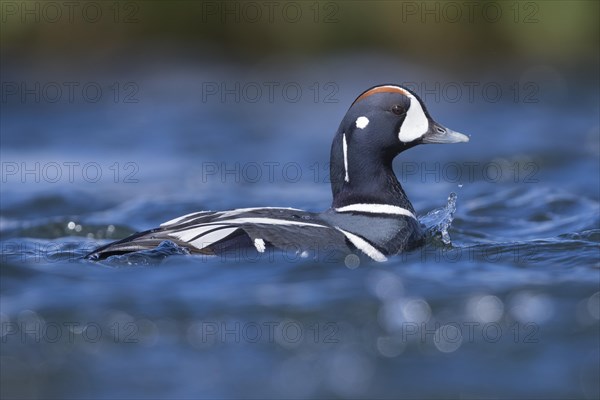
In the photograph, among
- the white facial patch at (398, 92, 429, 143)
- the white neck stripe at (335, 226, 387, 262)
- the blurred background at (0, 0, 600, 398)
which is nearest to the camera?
the blurred background at (0, 0, 600, 398)

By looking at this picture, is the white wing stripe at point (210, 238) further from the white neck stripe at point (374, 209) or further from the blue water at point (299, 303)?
the white neck stripe at point (374, 209)

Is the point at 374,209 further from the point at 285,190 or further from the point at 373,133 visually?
the point at 285,190

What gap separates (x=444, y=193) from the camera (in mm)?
14359

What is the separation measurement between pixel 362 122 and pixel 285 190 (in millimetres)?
4962

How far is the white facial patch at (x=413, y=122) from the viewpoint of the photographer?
996 cm

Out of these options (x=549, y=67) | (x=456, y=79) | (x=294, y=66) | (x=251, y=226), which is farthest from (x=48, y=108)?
(x=251, y=226)

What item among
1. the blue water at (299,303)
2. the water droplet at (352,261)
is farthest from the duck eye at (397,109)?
the water droplet at (352,261)

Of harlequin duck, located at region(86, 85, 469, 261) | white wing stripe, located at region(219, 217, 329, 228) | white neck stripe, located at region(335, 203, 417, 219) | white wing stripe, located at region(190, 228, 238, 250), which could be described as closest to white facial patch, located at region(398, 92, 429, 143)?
harlequin duck, located at region(86, 85, 469, 261)

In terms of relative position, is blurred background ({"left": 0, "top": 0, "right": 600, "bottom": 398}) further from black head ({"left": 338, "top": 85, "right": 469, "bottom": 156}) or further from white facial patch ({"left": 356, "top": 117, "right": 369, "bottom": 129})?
white facial patch ({"left": 356, "top": 117, "right": 369, "bottom": 129})

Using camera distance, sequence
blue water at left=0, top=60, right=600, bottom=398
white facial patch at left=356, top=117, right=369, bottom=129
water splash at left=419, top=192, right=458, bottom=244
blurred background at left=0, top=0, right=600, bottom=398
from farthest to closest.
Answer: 1. water splash at left=419, top=192, right=458, bottom=244
2. white facial patch at left=356, top=117, right=369, bottom=129
3. blurred background at left=0, top=0, right=600, bottom=398
4. blue water at left=0, top=60, right=600, bottom=398

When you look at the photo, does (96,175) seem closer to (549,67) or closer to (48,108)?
(48,108)

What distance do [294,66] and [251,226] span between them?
43.7ft

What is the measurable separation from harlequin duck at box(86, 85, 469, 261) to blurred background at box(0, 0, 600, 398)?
0.78 feet

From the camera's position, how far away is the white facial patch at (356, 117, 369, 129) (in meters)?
9.84
